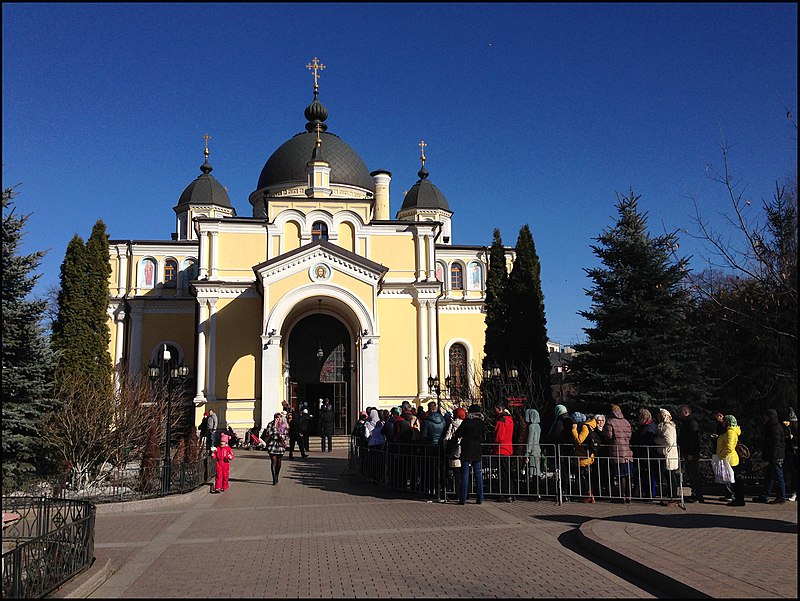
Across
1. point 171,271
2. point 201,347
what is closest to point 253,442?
point 201,347

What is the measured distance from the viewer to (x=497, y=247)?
3116cm

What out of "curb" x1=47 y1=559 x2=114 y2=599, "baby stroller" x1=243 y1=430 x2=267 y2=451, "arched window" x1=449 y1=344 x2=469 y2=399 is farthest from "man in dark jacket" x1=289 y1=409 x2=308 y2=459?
"curb" x1=47 y1=559 x2=114 y2=599

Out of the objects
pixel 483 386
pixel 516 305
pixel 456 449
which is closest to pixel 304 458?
pixel 483 386

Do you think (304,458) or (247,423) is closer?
(304,458)

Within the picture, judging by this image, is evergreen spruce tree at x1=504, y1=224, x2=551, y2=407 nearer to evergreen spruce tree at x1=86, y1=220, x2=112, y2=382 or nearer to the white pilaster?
the white pilaster

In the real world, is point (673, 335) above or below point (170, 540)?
above

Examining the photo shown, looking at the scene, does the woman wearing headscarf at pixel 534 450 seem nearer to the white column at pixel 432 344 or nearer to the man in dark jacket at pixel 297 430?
the man in dark jacket at pixel 297 430

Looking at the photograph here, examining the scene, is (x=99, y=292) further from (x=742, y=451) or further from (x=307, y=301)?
(x=742, y=451)

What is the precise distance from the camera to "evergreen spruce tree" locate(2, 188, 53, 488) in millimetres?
10586

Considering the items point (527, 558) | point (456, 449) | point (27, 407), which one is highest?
point (27, 407)

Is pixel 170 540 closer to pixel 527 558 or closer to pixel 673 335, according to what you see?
pixel 527 558

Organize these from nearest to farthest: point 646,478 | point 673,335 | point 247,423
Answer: point 646,478 < point 673,335 < point 247,423

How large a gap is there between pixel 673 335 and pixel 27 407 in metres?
13.7

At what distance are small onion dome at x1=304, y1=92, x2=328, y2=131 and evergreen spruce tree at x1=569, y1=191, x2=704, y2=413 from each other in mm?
27309
